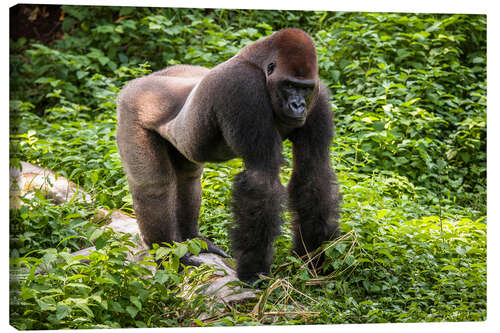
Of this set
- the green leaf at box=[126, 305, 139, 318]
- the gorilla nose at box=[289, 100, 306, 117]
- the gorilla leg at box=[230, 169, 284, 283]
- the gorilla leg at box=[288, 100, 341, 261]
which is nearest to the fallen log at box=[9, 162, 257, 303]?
the gorilla leg at box=[230, 169, 284, 283]

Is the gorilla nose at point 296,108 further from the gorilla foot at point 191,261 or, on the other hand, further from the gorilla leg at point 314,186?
the gorilla foot at point 191,261

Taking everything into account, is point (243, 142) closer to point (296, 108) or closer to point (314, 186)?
point (296, 108)

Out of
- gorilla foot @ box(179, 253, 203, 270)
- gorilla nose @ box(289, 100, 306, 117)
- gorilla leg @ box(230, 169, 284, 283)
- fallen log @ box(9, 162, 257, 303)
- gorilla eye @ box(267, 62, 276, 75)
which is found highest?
gorilla eye @ box(267, 62, 276, 75)

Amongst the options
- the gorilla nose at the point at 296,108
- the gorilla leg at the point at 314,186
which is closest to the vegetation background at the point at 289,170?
the gorilla leg at the point at 314,186

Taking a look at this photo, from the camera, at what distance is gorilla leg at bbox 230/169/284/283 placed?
2918mm

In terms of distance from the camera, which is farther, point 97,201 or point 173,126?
point 97,201

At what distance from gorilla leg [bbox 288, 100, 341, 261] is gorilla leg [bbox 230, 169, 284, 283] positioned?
0.31 metres

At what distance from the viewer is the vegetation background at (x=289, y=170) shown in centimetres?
282

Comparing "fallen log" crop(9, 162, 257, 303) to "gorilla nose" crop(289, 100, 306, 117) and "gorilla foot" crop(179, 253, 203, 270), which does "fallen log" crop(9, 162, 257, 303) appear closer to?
"gorilla foot" crop(179, 253, 203, 270)

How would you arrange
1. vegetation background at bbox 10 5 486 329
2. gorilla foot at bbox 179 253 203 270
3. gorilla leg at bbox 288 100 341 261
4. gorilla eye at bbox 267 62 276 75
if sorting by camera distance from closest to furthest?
vegetation background at bbox 10 5 486 329
gorilla eye at bbox 267 62 276 75
gorilla leg at bbox 288 100 341 261
gorilla foot at bbox 179 253 203 270

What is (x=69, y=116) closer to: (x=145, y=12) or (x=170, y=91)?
(x=145, y=12)

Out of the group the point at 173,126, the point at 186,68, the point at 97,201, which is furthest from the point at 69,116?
the point at 173,126

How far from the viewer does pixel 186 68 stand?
388cm
